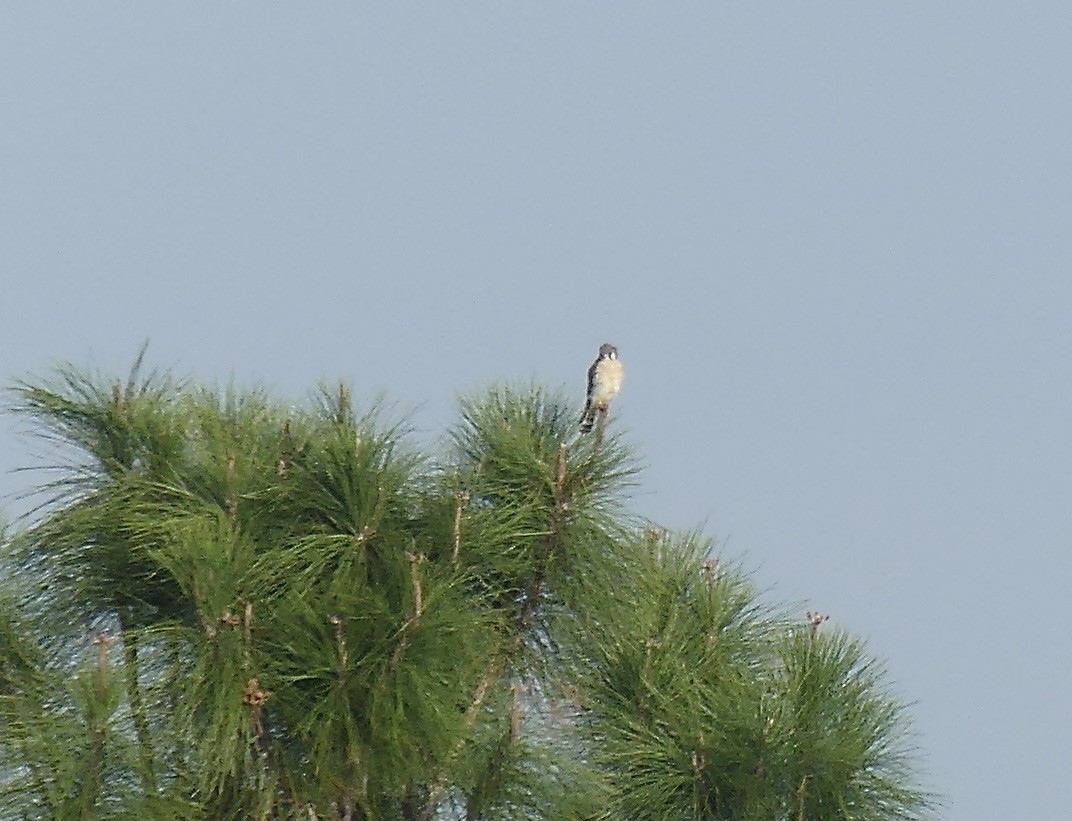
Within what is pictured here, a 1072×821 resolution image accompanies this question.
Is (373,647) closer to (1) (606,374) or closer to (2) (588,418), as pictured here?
(2) (588,418)

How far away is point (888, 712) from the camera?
4.21 m

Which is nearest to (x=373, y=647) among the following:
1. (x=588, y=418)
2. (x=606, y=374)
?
(x=588, y=418)

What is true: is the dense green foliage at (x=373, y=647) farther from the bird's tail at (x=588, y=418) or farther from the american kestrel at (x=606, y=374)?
the american kestrel at (x=606, y=374)

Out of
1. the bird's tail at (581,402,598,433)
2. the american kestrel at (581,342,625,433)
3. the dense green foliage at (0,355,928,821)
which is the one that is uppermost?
the american kestrel at (581,342,625,433)

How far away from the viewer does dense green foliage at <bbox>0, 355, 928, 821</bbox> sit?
3.61m

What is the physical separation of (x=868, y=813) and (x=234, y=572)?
1592 mm

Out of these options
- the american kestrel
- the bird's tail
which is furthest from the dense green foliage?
the american kestrel

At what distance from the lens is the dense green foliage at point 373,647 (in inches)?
142

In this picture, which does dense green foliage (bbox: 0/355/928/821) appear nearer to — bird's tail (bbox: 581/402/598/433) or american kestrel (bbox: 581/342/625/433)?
bird's tail (bbox: 581/402/598/433)

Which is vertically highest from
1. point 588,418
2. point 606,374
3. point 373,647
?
point 606,374

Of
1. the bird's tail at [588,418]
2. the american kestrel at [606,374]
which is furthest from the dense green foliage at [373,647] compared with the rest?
the american kestrel at [606,374]

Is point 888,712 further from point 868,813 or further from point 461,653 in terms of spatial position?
point 461,653

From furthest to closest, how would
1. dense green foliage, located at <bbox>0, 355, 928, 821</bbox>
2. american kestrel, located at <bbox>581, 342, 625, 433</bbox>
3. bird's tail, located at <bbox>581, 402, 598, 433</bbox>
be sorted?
american kestrel, located at <bbox>581, 342, 625, 433</bbox>
bird's tail, located at <bbox>581, 402, 598, 433</bbox>
dense green foliage, located at <bbox>0, 355, 928, 821</bbox>

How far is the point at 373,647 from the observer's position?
145 inches
